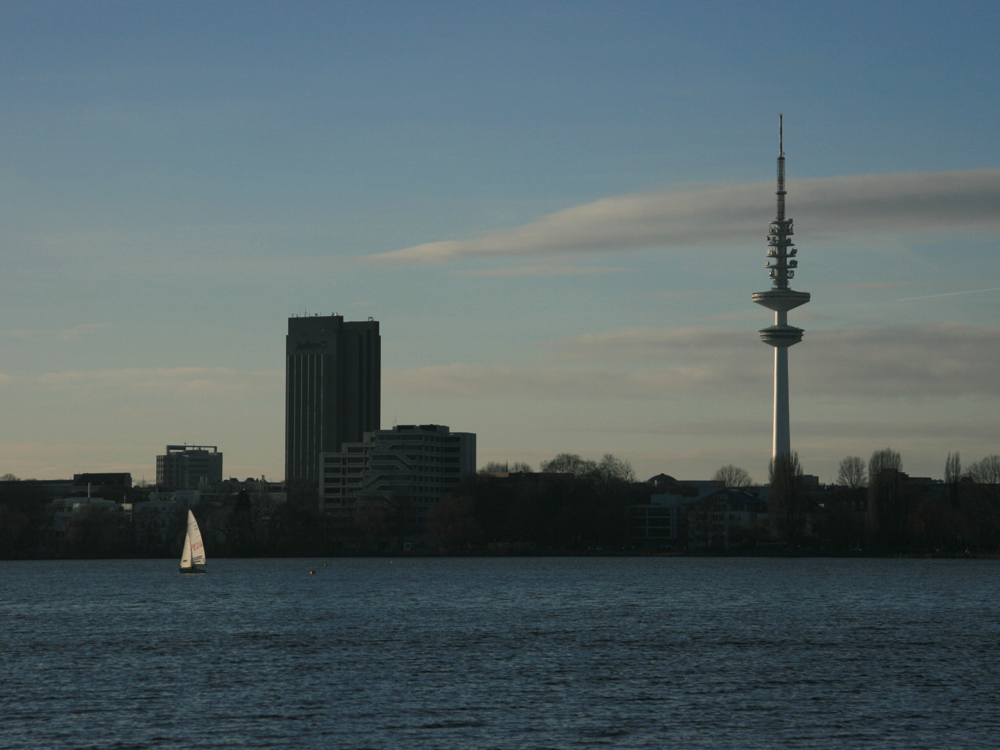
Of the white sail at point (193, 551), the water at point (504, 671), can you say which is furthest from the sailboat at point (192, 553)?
the water at point (504, 671)

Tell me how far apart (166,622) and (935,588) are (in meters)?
85.1

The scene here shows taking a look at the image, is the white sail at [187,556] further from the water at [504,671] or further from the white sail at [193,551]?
the water at [504,671]

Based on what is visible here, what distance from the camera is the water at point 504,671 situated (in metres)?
52.2

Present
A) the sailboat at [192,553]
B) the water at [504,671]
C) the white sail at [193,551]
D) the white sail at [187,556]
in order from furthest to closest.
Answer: the white sail at [187,556]
the white sail at [193,551]
the sailboat at [192,553]
the water at [504,671]

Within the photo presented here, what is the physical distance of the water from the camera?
5219 centimetres

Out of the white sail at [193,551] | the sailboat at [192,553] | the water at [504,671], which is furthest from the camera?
the white sail at [193,551]

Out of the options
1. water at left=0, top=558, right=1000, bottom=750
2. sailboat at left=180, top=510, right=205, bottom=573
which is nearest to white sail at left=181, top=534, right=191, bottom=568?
sailboat at left=180, top=510, right=205, bottom=573

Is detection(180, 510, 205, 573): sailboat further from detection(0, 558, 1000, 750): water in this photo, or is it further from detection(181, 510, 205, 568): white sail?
detection(0, 558, 1000, 750): water

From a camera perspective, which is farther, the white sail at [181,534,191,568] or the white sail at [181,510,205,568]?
the white sail at [181,534,191,568]

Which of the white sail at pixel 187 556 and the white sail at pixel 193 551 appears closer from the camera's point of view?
the white sail at pixel 193 551

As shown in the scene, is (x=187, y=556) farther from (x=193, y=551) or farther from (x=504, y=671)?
(x=504, y=671)

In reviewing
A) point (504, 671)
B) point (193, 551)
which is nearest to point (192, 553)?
point (193, 551)

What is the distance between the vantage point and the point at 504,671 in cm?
7131

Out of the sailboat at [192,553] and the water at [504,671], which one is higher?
the sailboat at [192,553]
